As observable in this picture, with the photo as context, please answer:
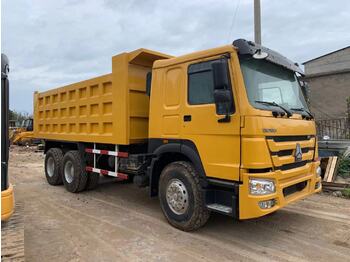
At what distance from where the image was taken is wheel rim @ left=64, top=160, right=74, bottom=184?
7.90m

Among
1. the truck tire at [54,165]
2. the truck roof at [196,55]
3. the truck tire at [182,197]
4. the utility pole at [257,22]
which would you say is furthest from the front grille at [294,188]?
the truck tire at [54,165]

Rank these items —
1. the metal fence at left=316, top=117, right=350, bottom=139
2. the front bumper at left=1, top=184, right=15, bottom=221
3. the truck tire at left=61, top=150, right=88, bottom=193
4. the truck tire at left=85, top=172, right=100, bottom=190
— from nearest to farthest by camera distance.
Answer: the front bumper at left=1, top=184, right=15, bottom=221
the truck tire at left=61, top=150, right=88, bottom=193
the truck tire at left=85, top=172, right=100, bottom=190
the metal fence at left=316, top=117, right=350, bottom=139

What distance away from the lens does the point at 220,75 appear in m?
4.21

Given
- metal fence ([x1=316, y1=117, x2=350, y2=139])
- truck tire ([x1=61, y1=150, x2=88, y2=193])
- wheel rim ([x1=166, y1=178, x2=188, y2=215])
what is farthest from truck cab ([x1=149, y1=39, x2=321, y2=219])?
metal fence ([x1=316, y1=117, x2=350, y2=139])

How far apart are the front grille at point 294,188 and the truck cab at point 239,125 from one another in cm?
1

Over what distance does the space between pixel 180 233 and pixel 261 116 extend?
2.14 m

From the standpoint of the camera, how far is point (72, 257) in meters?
4.14

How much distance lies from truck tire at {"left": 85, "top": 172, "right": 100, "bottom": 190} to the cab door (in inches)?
143

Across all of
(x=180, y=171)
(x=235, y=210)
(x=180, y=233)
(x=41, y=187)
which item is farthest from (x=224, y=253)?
(x=41, y=187)

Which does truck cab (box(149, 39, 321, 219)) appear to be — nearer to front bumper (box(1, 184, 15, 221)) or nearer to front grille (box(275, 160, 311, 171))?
front grille (box(275, 160, 311, 171))

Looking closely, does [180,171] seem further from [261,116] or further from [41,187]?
[41,187]

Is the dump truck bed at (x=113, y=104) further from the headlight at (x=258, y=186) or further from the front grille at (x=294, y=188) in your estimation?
the front grille at (x=294, y=188)

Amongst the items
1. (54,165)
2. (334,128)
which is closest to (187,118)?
(54,165)

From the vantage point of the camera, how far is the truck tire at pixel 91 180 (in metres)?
7.83
